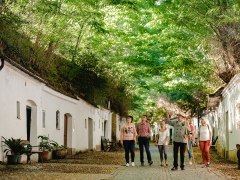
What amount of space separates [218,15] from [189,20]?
1781 millimetres

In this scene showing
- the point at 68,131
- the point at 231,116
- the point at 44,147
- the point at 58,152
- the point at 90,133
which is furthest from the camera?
the point at 90,133

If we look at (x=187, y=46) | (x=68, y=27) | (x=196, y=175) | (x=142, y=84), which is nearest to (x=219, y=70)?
(x=187, y=46)

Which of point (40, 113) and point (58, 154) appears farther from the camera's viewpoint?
point (58, 154)

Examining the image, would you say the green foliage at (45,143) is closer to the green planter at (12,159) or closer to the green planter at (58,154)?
the green planter at (58,154)

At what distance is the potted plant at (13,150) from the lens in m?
16.8

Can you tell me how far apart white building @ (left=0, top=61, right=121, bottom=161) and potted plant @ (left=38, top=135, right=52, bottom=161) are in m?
0.30

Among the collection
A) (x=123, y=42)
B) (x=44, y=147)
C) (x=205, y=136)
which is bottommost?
(x=44, y=147)

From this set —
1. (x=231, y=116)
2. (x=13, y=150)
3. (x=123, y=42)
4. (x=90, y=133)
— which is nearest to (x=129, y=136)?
(x=13, y=150)

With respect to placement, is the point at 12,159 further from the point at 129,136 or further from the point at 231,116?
the point at 231,116

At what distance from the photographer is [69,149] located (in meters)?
26.6

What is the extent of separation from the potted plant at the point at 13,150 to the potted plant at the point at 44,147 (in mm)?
2689

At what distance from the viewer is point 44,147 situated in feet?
67.6

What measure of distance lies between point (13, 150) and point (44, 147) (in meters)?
3.78

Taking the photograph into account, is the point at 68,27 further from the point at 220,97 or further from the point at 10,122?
the point at 220,97
